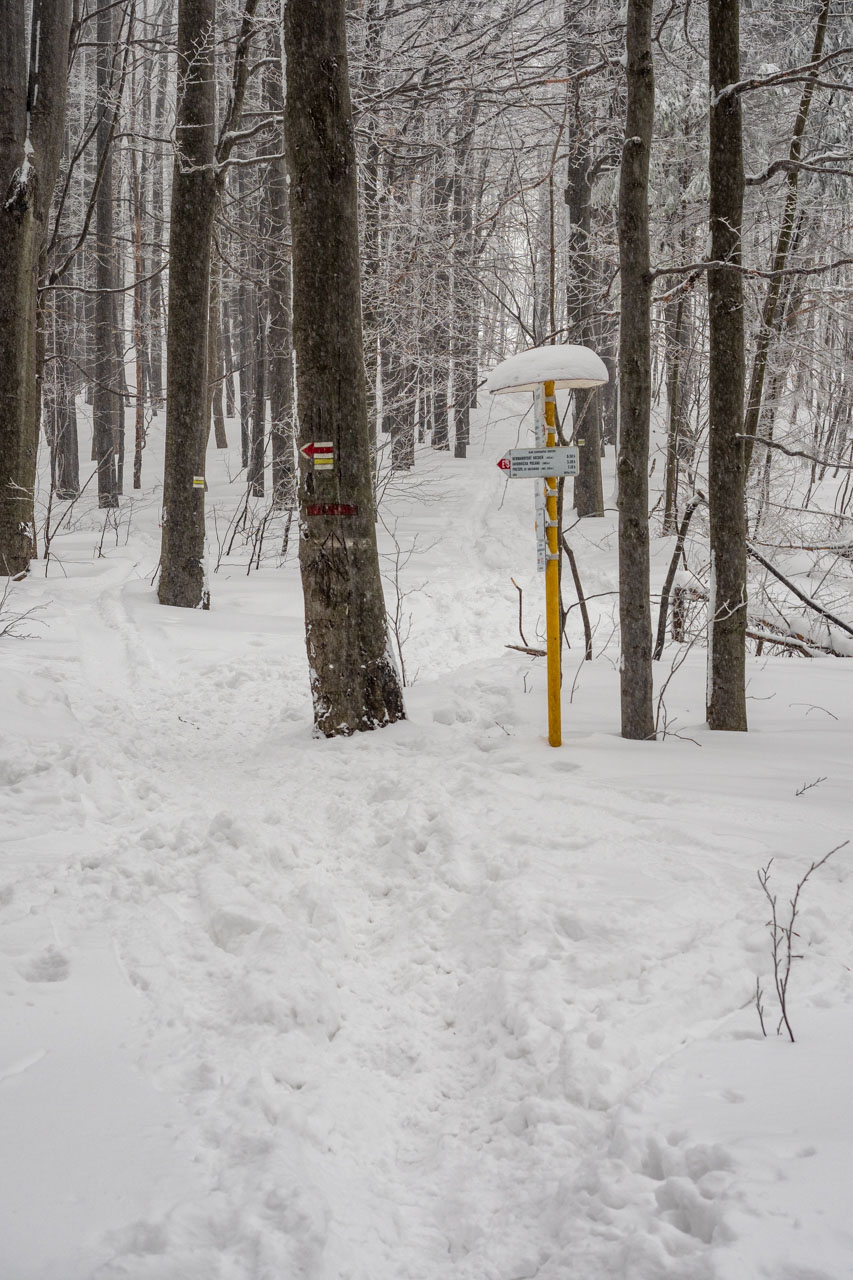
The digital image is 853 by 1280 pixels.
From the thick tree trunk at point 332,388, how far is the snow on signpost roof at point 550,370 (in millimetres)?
962

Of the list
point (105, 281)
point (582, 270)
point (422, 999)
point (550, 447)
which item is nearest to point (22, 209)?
point (550, 447)

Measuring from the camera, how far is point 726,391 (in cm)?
525

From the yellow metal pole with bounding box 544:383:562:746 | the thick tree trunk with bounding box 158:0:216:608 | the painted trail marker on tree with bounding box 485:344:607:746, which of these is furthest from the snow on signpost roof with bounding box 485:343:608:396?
the thick tree trunk with bounding box 158:0:216:608

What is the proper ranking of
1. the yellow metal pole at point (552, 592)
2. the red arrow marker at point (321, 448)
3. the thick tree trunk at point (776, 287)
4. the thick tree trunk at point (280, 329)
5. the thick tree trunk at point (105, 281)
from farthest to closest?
the thick tree trunk at point (105, 281) → the thick tree trunk at point (280, 329) → the thick tree trunk at point (776, 287) → the red arrow marker at point (321, 448) → the yellow metal pole at point (552, 592)

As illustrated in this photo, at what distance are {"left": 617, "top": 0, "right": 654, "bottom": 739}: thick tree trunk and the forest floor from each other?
446 mm

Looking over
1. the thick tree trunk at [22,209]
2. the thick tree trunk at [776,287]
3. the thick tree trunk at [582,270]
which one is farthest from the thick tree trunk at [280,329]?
the thick tree trunk at [776,287]

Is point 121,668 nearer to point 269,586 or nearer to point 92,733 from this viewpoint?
point 92,733

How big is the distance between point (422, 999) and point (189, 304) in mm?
8123

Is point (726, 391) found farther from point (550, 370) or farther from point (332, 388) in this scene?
point (332, 388)

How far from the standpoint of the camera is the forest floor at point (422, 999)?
1.87 m

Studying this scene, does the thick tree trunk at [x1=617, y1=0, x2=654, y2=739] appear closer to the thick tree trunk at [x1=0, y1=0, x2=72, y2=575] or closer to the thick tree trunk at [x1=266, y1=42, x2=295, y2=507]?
the thick tree trunk at [x1=0, y1=0, x2=72, y2=575]

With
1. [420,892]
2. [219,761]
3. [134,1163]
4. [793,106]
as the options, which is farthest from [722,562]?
[793,106]

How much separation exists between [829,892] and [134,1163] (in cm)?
244

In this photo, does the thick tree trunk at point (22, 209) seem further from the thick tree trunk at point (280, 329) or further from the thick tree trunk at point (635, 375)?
the thick tree trunk at point (635, 375)
